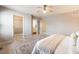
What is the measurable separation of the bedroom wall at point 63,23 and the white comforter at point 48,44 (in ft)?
0.25

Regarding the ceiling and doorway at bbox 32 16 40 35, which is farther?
doorway at bbox 32 16 40 35

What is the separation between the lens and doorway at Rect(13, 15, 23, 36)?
157 centimetres

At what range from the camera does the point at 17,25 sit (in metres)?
1.59

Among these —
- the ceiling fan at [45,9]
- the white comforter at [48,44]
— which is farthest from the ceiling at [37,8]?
the white comforter at [48,44]

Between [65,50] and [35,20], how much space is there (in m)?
0.61

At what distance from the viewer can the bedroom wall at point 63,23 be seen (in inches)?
61.7

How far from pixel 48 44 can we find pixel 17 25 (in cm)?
52

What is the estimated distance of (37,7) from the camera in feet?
4.96

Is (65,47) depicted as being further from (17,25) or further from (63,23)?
(17,25)

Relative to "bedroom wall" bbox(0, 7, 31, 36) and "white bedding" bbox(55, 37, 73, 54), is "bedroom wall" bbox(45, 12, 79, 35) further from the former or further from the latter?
"bedroom wall" bbox(0, 7, 31, 36)

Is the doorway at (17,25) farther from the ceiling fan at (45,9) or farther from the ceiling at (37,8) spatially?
the ceiling fan at (45,9)

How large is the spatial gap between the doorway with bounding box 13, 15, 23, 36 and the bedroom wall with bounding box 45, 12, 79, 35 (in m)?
0.38

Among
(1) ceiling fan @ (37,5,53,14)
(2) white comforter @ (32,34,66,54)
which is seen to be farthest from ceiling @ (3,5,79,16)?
(2) white comforter @ (32,34,66,54)
